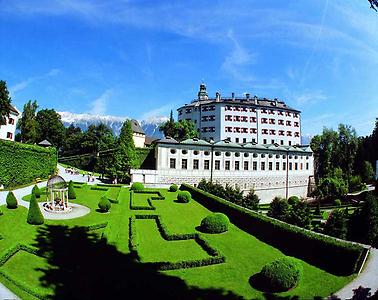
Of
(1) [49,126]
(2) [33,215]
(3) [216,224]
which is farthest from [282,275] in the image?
(1) [49,126]

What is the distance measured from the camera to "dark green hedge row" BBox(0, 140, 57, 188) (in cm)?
3344

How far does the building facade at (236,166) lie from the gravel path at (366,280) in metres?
35.7

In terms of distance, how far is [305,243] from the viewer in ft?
61.9

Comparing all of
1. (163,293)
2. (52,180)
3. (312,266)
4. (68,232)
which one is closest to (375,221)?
(312,266)

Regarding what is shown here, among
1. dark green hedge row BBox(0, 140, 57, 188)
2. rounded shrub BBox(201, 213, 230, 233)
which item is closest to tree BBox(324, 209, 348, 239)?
rounded shrub BBox(201, 213, 230, 233)

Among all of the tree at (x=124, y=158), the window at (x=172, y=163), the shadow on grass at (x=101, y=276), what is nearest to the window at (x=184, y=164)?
the window at (x=172, y=163)

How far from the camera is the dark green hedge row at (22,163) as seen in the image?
33438 mm

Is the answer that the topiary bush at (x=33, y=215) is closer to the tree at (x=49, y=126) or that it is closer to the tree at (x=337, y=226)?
the tree at (x=337, y=226)

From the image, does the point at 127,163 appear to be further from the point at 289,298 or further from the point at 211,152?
the point at 289,298

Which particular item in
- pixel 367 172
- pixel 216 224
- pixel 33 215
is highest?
pixel 367 172

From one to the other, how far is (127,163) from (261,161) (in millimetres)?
23188

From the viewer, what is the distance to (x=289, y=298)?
13.7m

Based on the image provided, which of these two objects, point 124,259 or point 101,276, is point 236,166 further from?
point 101,276

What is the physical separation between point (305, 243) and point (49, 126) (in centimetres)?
6498
